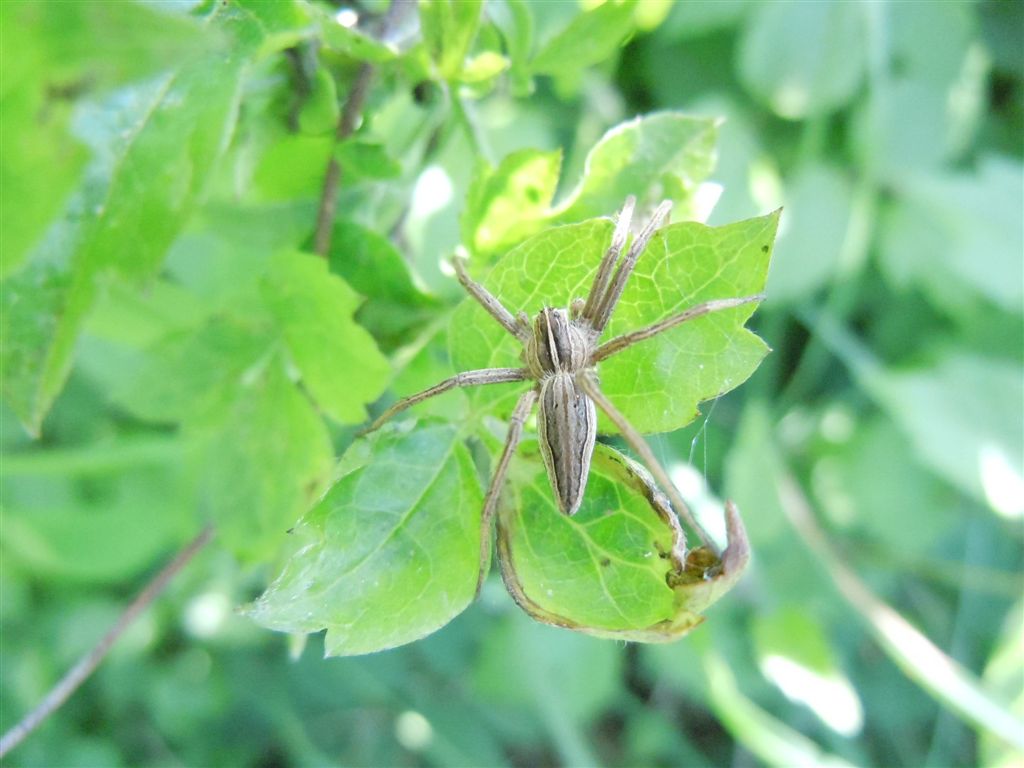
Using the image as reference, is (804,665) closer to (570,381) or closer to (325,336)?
(570,381)

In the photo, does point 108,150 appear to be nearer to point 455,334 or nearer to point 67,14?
point 67,14

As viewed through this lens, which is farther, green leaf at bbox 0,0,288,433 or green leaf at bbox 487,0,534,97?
green leaf at bbox 487,0,534,97

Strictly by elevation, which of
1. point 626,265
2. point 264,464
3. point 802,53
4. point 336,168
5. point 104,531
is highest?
point 336,168

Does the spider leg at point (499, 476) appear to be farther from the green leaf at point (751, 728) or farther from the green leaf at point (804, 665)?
the green leaf at point (804, 665)

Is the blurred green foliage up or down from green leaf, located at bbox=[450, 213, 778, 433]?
down

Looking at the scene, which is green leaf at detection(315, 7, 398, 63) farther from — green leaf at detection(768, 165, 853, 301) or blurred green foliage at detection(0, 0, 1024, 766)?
green leaf at detection(768, 165, 853, 301)

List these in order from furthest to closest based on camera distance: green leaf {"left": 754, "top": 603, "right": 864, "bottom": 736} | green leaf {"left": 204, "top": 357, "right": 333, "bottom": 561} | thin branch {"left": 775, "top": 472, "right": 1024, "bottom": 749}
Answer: green leaf {"left": 754, "top": 603, "right": 864, "bottom": 736} < thin branch {"left": 775, "top": 472, "right": 1024, "bottom": 749} < green leaf {"left": 204, "top": 357, "right": 333, "bottom": 561}

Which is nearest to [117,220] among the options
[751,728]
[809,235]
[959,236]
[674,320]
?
[674,320]

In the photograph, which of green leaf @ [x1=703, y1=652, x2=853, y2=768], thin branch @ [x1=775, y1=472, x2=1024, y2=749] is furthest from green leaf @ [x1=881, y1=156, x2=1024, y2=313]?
green leaf @ [x1=703, y1=652, x2=853, y2=768]
